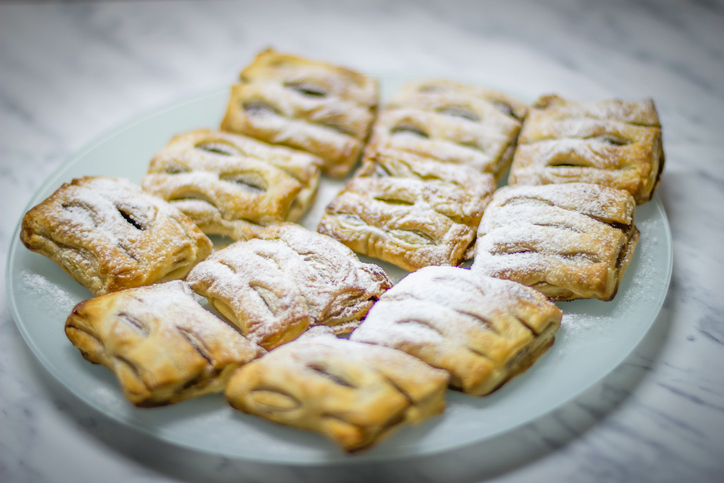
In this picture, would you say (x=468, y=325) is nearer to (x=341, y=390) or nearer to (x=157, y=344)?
(x=341, y=390)

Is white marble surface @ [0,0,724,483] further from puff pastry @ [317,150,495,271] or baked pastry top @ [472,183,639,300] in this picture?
puff pastry @ [317,150,495,271]

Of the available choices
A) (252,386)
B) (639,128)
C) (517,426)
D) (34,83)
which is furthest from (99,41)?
(517,426)

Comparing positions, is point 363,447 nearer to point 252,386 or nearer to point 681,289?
point 252,386

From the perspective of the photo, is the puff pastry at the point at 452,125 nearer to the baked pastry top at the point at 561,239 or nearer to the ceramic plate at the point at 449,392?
the baked pastry top at the point at 561,239

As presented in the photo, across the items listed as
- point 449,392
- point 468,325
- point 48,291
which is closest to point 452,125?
point 468,325

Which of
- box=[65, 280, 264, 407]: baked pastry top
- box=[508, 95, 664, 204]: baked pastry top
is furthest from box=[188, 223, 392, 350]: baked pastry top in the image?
box=[508, 95, 664, 204]: baked pastry top

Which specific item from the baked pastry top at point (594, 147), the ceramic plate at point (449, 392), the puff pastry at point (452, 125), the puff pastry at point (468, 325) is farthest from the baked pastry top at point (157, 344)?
the baked pastry top at point (594, 147)
